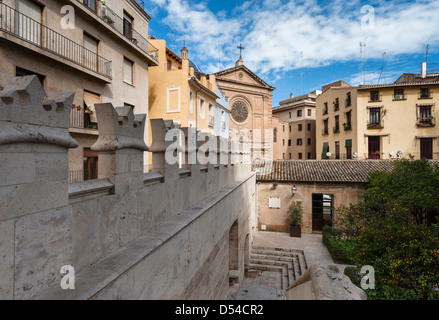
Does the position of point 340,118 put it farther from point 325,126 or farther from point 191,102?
point 191,102

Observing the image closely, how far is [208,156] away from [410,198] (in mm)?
11911

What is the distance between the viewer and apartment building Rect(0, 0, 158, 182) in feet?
25.8

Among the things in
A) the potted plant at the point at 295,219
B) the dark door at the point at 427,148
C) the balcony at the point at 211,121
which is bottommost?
the potted plant at the point at 295,219

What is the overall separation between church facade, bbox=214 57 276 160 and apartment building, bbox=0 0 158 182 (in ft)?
54.3

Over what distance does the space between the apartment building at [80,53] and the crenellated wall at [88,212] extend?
6.32 metres

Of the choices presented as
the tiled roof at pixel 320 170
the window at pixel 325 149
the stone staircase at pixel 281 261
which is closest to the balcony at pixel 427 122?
the window at pixel 325 149

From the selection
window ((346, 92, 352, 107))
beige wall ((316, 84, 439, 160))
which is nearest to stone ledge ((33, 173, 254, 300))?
beige wall ((316, 84, 439, 160))

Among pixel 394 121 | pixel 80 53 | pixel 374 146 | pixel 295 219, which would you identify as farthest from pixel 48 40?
pixel 394 121

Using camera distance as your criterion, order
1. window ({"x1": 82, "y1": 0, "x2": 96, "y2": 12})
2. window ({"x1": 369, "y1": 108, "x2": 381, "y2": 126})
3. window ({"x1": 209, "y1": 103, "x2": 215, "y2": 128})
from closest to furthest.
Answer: window ({"x1": 82, "y1": 0, "x2": 96, "y2": 12}), window ({"x1": 209, "y1": 103, "x2": 215, "y2": 128}), window ({"x1": 369, "y1": 108, "x2": 381, "y2": 126})

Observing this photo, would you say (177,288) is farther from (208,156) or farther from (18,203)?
(208,156)

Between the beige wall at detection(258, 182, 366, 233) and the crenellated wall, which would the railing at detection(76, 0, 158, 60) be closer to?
the crenellated wall

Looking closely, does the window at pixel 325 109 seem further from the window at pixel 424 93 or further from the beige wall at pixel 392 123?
the window at pixel 424 93

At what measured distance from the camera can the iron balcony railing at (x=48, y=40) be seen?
7.52m

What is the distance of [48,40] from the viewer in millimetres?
8805
